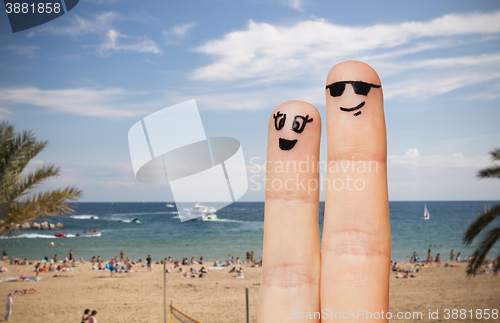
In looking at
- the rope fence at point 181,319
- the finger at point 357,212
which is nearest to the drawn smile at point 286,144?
the finger at point 357,212

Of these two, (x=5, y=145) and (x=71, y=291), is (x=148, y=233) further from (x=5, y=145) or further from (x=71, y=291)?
(x=5, y=145)

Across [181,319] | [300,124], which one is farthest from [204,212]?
[300,124]

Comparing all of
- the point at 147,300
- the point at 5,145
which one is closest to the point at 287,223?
the point at 5,145

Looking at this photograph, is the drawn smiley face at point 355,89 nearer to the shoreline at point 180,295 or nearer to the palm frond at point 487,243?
the palm frond at point 487,243

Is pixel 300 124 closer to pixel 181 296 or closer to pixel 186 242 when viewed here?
pixel 181 296

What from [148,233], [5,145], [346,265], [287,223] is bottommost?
[148,233]

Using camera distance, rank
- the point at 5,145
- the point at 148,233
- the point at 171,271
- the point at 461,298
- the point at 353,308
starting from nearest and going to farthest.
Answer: the point at 353,308 → the point at 5,145 → the point at 461,298 → the point at 171,271 → the point at 148,233

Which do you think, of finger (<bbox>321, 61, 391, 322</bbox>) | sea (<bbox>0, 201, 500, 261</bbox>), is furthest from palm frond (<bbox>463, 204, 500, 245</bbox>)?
sea (<bbox>0, 201, 500, 261</bbox>)
